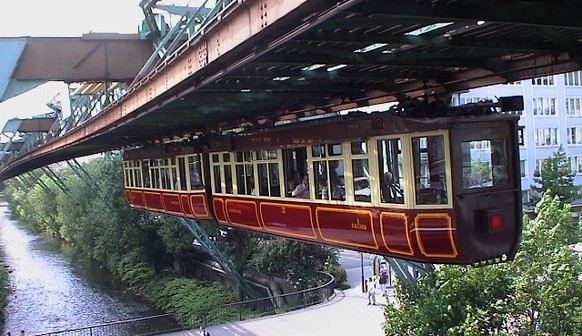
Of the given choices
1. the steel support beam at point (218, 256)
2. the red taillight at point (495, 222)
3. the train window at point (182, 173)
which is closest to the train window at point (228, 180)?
the train window at point (182, 173)

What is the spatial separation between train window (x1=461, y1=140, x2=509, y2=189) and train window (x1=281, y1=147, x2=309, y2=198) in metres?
2.97

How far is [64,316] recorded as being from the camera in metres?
27.9

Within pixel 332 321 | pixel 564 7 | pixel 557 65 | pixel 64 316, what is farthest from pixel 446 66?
pixel 64 316

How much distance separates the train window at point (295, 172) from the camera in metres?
9.48

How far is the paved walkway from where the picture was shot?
53.6 ft

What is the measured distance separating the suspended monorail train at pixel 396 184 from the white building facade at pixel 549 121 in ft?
88.6

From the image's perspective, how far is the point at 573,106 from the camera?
120 ft

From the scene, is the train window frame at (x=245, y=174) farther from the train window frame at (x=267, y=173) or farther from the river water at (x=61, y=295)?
the river water at (x=61, y=295)

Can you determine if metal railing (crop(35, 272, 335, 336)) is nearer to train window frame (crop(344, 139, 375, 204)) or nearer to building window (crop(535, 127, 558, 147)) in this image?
train window frame (crop(344, 139, 375, 204))

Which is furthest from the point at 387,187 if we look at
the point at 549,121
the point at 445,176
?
the point at 549,121

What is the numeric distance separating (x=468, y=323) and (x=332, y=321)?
24.6ft

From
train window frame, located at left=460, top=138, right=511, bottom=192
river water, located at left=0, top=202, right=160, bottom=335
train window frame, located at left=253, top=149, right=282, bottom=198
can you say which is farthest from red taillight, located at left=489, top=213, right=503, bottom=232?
river water, located at left=0, top=202, right=160, bottom=335

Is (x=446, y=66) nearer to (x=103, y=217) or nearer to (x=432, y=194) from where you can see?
(x=432, y=194)

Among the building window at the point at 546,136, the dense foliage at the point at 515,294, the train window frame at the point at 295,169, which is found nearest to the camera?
the train window frame at the point at 295,169
